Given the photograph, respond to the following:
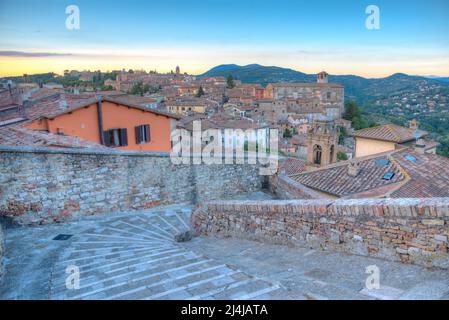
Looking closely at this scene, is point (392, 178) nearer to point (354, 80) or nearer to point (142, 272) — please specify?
point (142, 272)

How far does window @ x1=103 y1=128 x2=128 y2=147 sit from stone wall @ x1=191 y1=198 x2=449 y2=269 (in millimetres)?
10440

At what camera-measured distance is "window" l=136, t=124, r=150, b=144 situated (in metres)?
16.9

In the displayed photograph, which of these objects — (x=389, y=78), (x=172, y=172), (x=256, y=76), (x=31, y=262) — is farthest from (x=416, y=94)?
(x=31, y=262)

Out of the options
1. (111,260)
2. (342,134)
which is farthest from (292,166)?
(342,134)

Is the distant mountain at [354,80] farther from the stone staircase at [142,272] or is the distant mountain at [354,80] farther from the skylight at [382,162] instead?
the stone staircase at [142,272]

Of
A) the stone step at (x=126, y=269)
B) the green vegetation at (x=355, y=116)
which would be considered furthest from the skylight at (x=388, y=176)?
the green vegetation at (x=355, y=116)

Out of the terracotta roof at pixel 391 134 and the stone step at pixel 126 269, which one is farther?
the terracotta roof at pixel 391 134

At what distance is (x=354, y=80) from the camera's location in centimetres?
12912

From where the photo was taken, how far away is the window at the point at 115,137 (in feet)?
51.2

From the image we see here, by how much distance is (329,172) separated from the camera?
17156 millimetres

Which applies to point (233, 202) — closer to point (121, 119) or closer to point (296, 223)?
point (296, 223)

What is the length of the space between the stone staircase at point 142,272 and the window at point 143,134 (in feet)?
30.0

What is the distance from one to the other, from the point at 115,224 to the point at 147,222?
81cm

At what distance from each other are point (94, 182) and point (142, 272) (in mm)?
4859
